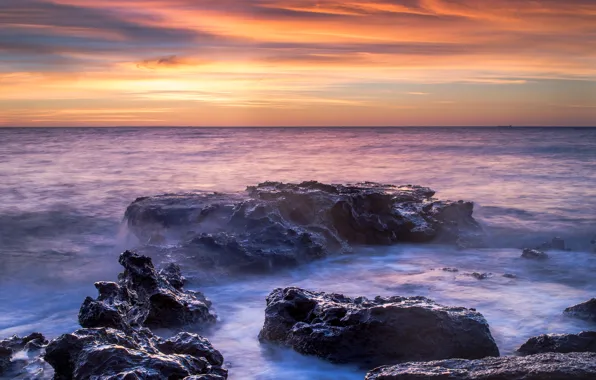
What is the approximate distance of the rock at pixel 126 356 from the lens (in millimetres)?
4082

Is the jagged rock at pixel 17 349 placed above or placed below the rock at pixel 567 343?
below

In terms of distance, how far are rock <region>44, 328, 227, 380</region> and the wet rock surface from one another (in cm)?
413

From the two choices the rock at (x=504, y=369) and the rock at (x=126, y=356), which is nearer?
the rock at (x=504, y=369)

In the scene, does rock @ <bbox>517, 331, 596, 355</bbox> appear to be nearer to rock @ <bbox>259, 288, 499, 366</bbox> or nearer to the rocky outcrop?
rock @ <bbox>259, 288, 499, 366</bbox>

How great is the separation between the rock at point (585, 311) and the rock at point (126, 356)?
4.39 m

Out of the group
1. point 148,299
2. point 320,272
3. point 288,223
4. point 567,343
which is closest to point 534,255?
point 320,272

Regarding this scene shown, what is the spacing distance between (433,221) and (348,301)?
19.4 feet

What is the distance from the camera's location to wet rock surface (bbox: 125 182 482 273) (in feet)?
31.3

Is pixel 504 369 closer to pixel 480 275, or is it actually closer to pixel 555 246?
pixel 480 275

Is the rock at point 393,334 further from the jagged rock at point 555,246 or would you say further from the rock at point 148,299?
the jagged rock at point 555,246

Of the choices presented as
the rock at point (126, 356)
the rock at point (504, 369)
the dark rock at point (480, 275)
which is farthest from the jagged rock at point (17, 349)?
the dark rock at point (480, 275)

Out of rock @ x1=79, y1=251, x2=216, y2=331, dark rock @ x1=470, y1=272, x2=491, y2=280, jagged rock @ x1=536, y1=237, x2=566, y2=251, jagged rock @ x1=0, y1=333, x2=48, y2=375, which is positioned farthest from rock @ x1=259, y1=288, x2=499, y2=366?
jagged rock @ x1=536, y1=237, x2=566, y2=251

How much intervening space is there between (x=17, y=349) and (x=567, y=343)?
5080 millimetres

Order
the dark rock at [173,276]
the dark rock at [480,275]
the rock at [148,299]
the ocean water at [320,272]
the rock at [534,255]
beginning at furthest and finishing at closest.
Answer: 1. the rock at [534,255]
2. the dark rock at [480,275]
3. the dark rock at [173,276]
4. the ocean water at [320,272]
5. the rock at [148,299]
